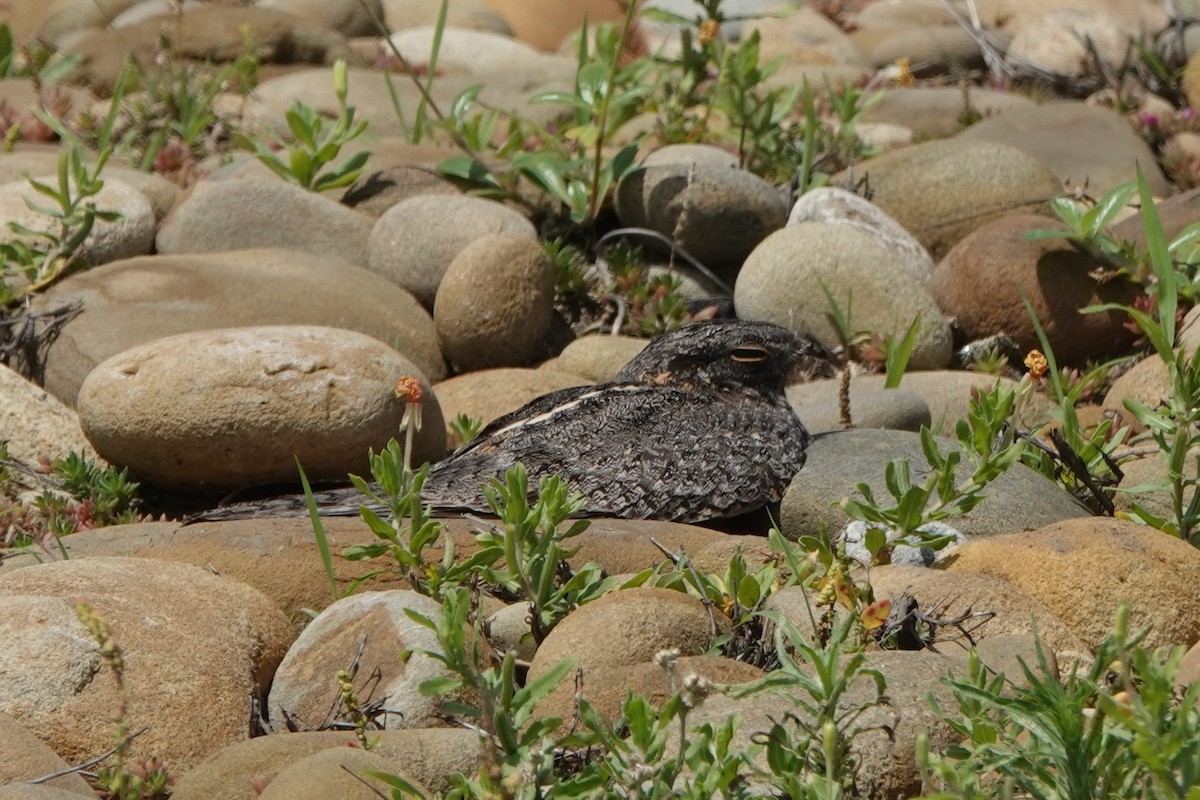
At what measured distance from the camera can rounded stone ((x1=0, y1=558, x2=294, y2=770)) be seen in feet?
10.8

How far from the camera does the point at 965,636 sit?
354 centimetres

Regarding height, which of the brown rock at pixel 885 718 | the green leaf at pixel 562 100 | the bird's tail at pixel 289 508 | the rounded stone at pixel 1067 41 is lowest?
the rounded stone at pixel 1067 41

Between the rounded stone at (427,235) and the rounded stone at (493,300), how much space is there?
0.79 feet

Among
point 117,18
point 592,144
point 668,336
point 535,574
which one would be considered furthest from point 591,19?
point 535,574

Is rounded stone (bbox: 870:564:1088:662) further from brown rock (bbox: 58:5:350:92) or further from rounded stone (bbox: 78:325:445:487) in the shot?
brown rock (bbox: 58:5:350:92)

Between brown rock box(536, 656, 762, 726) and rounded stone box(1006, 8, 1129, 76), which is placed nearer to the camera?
brown rock box(536, 656, 762, 726)

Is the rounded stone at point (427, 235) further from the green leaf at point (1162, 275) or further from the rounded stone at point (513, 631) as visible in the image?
the rounded stone at point (513, 631)

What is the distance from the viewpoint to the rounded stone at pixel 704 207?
6.96 m

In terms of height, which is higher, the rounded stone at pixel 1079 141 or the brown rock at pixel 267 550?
the brown rock at pixel 267 550

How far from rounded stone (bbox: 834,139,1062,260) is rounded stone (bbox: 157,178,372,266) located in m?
2.48

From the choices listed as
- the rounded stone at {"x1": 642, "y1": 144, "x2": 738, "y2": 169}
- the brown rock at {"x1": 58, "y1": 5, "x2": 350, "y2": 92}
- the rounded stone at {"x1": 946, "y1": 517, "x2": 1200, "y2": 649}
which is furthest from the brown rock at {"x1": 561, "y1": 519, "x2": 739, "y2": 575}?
the brown rock at {"x1": 58, "y1": 5, "x2": 350, "y2": 92}

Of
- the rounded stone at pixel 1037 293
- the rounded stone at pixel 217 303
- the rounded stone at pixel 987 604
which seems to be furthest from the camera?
the rounded stone at pixel 1037 293

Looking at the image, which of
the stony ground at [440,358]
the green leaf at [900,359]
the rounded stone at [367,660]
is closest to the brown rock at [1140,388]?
the stony ground at [440,358]

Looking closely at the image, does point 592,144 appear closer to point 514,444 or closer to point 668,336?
point 668,336
